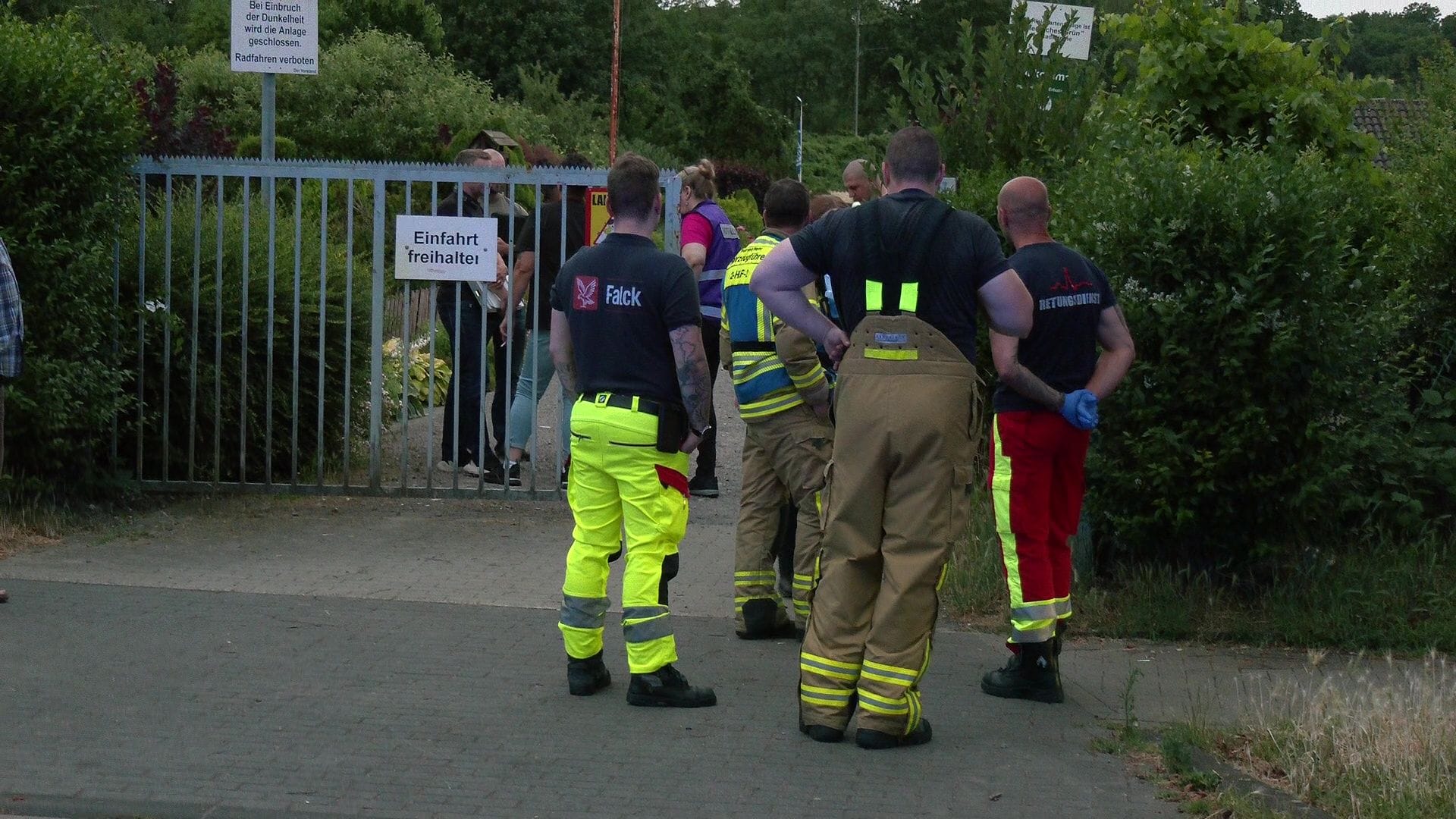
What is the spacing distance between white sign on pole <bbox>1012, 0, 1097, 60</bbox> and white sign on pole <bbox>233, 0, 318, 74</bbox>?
517 centimetres

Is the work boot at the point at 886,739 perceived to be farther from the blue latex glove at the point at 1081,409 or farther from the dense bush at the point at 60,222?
the dense bush at the point at 60,222

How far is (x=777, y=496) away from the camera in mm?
6980

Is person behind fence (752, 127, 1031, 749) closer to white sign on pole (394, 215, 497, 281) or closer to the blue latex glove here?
the blue latex glove

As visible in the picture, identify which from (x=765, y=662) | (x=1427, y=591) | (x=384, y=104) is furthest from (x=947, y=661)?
(x=384, y=104)

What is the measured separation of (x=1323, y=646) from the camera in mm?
6855

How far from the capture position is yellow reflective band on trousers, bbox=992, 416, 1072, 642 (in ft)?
19.4

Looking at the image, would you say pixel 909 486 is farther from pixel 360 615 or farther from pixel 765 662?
pixel 360 615

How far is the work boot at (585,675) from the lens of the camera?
19.5 feet

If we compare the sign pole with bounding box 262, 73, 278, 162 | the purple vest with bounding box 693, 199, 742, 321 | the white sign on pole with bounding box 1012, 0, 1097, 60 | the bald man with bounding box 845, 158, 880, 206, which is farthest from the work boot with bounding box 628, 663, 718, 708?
the white sign on pole with bounding box 1012, 0, 1097, 60

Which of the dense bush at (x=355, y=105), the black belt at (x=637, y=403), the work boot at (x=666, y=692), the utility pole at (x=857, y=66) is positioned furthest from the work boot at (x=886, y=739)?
the utility pole at (x=857, y=66)

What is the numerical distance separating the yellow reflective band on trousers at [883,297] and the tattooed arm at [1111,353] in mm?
982

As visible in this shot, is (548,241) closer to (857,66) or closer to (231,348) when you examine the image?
(231,348)

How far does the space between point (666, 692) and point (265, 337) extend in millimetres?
4655

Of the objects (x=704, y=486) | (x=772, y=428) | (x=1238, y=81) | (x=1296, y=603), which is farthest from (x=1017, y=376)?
(x=1238, y=81)
